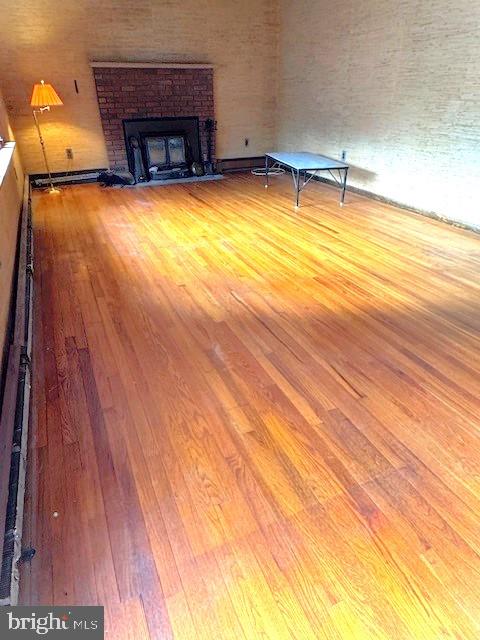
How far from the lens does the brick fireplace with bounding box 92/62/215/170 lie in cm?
581

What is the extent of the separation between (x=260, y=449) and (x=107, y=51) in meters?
6.41

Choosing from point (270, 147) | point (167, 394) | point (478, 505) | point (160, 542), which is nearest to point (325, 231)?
point (167, 394)

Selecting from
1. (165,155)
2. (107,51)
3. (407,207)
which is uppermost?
(107,51)

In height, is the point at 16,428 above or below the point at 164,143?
below

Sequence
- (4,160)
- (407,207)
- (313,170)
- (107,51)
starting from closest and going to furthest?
(4,160) < (313,170) < (407,207) < (107,51)

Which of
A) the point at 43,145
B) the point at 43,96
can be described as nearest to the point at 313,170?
the point at 43,96

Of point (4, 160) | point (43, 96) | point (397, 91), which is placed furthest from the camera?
point (43, 96)

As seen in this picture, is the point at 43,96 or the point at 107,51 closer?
the point at 43,96

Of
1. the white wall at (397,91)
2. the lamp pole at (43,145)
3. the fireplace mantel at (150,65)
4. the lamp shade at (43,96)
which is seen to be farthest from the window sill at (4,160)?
the white wall at (397,91)

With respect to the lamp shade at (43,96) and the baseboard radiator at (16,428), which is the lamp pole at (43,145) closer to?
the lamp shade at (43,96)

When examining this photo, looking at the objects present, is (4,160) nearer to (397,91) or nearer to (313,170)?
(313,170)

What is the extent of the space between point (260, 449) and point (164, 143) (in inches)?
235

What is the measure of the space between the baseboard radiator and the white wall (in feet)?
13.5

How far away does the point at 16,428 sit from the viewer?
59.3 inches
